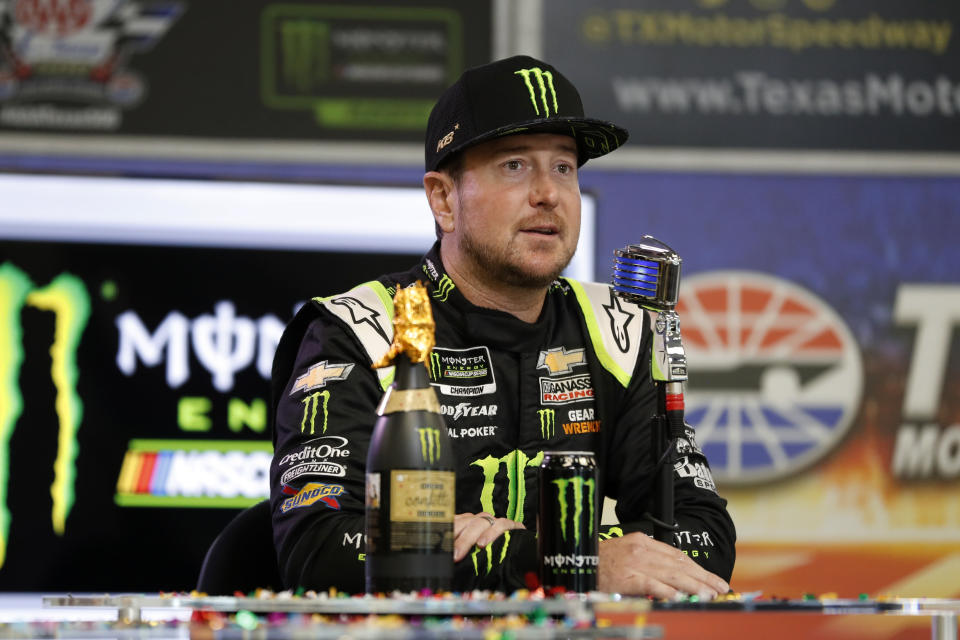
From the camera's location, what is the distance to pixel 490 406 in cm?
207

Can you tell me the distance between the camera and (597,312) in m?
2.23

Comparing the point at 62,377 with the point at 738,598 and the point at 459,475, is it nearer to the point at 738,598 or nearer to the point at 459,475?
the point at 459,475

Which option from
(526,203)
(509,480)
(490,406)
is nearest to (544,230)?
(526,203)

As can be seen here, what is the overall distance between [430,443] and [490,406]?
2.42 ft

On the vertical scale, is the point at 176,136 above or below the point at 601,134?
above

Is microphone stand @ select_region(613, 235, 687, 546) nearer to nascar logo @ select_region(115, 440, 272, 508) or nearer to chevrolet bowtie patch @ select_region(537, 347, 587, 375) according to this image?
chevrolet bowtie patch @ select_region(537, 347, 587, 375)

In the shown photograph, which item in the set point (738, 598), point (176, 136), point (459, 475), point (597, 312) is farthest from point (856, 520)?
point (738, 598)

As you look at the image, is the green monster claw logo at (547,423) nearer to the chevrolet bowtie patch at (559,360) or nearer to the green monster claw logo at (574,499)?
the chevrolet bowtie patch at (559,360)

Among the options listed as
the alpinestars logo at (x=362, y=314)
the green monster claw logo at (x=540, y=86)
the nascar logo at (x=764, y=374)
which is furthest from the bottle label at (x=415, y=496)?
the nascar logo at (x=764, y=374)

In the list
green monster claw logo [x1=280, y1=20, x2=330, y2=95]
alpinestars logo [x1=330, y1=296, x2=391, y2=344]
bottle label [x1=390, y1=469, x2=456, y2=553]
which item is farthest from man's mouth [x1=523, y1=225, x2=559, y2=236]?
green monster claw logo [x1=280, y1=20, x2=330, y2=95]

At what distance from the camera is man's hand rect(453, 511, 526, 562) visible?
5.16 feet

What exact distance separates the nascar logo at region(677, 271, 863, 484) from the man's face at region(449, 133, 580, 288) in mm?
1619

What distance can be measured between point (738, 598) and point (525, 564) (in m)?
0.35

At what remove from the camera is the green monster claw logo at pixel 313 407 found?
1869 mm
